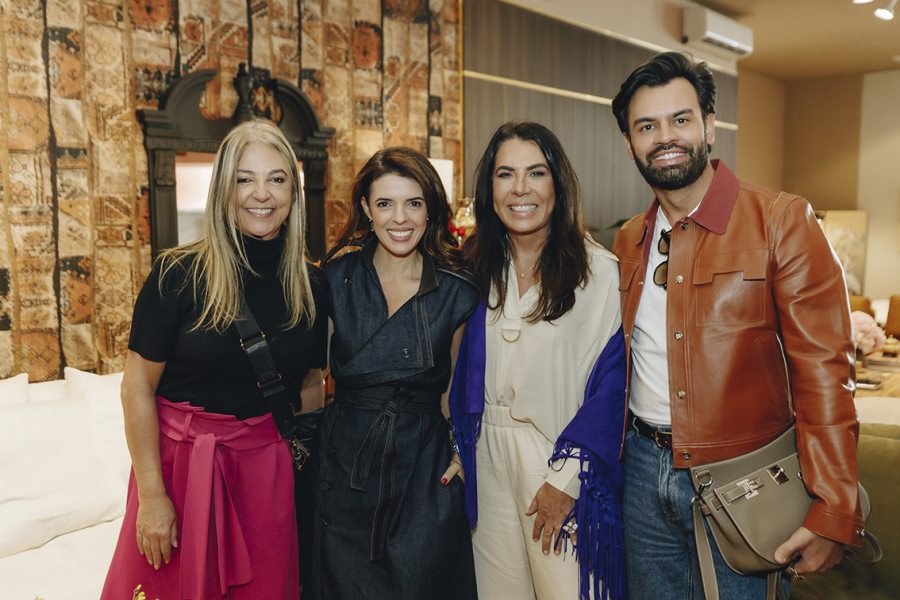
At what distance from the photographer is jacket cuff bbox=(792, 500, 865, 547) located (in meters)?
1.36

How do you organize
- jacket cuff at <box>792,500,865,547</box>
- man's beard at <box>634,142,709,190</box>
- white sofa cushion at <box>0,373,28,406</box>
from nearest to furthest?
jacket cuff at <box>792,500,865,547</box>
man's beard at <box>634,142,709,190</box>
white sofa cushion at <box>0,373,28,406</box>

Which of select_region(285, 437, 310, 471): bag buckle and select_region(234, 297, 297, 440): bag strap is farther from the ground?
select_region(234, 297, 297, 440): bag strap

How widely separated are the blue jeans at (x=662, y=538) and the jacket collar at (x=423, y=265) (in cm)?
64

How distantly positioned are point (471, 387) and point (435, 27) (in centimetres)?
306

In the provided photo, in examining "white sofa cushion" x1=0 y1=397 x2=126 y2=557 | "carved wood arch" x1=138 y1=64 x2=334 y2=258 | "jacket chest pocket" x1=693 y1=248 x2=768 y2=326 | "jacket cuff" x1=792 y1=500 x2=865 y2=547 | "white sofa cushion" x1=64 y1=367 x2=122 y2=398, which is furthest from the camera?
"carved wood arch" x1=138 y1=64 x2=334 y2=258

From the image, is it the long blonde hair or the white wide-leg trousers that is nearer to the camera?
the long blonde hair

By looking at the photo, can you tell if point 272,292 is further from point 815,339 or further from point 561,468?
point 815,339

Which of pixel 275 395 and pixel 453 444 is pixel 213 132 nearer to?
pixel 275 395

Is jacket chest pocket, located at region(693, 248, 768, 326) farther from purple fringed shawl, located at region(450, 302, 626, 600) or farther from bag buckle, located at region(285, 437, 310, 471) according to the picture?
bag buckle, located at region(285, 437, 310, 471)

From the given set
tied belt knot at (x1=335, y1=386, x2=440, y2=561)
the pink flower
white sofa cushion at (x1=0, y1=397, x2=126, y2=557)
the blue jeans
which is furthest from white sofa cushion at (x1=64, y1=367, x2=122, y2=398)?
the pink flower

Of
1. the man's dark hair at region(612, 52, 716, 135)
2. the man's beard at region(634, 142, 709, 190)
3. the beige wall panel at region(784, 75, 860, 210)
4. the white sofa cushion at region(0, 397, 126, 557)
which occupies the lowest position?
the white sofa cushion at region(0, 397, 126, 557)

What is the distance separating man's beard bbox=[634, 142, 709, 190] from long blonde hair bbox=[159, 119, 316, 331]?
0.86 metres

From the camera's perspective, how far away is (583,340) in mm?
1753

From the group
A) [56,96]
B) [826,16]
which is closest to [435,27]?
[56,96]
